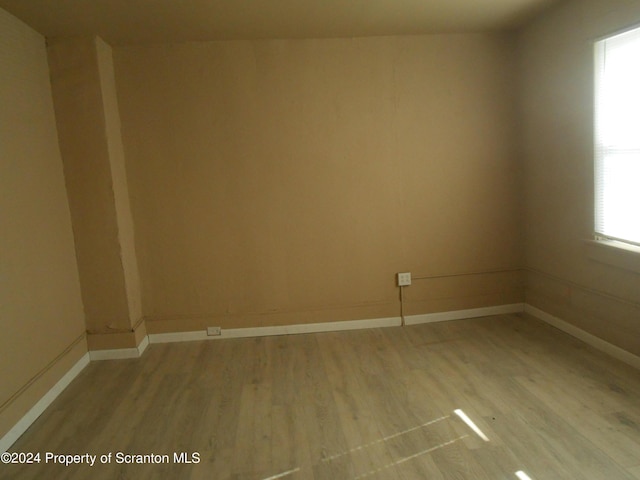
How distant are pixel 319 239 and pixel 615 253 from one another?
2.12 metres

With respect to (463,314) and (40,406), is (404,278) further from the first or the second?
(40,406)

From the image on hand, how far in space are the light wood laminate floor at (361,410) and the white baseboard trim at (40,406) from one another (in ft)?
0.15

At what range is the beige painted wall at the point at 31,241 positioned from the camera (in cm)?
269

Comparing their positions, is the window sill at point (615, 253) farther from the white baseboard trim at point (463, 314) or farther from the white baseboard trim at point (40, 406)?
the white baseboard trim at point (40, 406)

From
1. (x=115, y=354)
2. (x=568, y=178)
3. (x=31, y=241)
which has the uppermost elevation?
(x=568, y=178)

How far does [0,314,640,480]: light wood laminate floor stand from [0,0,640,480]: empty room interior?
0.06ft

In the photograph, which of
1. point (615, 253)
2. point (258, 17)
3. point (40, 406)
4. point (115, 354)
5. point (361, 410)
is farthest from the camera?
point (115, 354)

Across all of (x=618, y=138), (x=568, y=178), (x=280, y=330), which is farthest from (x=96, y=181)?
(x=618, y=138)

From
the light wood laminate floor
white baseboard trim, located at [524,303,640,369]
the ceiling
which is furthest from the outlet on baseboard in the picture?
white baseboard trim, located at [524,303,640,369]

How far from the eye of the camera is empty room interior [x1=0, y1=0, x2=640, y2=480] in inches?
100

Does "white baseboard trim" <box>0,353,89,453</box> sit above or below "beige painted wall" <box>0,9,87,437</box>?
below

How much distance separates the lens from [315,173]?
388 centimetres

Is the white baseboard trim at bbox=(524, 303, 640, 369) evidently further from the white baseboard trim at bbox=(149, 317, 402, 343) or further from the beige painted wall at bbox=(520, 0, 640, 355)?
the white baseboard trim at bbox=(149, 317, 402, 343)

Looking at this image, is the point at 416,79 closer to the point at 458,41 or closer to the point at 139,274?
the point at 458,41
